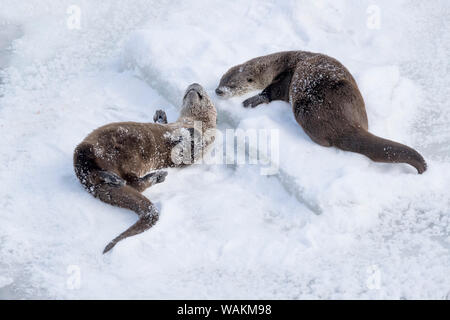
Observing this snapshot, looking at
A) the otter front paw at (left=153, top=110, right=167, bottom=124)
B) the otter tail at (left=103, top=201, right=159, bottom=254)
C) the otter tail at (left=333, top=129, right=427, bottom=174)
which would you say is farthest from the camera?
the otter front paw at (left=153, top=110, right=167, bottom=124)

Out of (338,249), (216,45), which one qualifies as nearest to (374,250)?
(338,249)

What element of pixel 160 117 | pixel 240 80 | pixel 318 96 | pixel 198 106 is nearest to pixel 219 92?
pixel 240 80

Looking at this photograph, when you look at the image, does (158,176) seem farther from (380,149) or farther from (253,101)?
(380,149)

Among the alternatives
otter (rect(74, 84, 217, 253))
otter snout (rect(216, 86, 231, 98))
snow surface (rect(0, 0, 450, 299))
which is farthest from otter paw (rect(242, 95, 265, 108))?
otter (rect(74, 84, 217, 253))

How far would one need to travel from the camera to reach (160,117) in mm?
4934

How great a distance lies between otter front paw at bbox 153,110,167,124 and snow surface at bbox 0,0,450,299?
18 centimetres

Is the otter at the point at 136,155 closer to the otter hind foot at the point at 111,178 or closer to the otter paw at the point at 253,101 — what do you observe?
the otter hind foot at the point at 111,178

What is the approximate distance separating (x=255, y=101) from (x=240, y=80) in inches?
13.5

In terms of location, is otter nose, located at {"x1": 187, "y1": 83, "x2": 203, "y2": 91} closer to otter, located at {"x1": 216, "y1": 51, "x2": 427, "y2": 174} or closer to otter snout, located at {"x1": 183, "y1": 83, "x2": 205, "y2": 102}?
otter snout, located at {"x1": 183, "y1": 83, "x2": 205, "y2": 102}

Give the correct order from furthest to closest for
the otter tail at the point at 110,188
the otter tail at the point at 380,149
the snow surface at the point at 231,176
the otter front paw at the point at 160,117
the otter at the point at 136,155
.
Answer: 1. the otter front paw at the point at 160,117
2. the otter tail at the point at 380,149
3. the otter at the point at 136,155
4. the otter tail at the point at 110,188
5. the snow surface at the point at 231,176

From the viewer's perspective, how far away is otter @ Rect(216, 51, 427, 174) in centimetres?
412

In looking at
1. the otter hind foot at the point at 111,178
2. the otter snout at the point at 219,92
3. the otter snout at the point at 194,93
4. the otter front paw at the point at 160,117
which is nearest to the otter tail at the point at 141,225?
the otter hind foot at the point at 111,178

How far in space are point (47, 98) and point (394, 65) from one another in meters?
3.42

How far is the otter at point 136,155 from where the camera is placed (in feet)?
12.8
